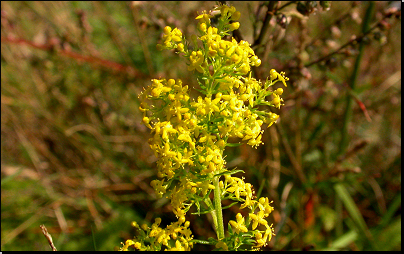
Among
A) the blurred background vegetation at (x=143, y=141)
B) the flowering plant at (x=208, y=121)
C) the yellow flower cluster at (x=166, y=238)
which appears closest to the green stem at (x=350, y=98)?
the blurred background vegetation at (x=143, y=141)

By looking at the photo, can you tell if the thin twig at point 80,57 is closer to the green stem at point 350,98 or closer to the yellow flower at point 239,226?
the green stem at point 350,98

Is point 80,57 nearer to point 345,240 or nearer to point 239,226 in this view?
point 239,226

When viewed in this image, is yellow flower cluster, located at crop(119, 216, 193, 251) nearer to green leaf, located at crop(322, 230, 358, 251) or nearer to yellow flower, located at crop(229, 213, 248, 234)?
yellow flower, located at crop(229, 213, 248, 234)

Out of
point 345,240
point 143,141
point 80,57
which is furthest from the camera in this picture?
point 143,141

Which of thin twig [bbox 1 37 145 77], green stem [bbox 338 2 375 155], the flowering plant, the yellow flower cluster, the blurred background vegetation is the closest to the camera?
the flowering plant

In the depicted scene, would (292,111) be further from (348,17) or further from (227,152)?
(348,17)

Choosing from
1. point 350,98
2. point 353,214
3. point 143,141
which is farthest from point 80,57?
point 353,214

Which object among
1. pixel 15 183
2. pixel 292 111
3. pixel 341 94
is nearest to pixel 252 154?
pixel 292 111

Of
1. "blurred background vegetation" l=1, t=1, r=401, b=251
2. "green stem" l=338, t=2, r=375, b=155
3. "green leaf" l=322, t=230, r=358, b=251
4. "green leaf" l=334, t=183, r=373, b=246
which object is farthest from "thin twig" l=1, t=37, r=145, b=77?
"green leaf" l=322, t=230, r=358, b=251
